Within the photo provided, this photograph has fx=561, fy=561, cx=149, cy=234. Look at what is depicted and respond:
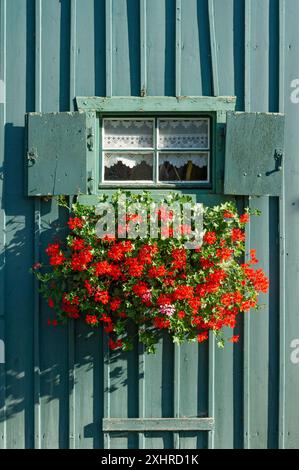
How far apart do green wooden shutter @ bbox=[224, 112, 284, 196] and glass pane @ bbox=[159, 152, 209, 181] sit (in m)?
0.30

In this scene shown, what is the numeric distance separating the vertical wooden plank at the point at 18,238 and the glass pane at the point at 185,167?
3.74ft

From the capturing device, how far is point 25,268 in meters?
4.54

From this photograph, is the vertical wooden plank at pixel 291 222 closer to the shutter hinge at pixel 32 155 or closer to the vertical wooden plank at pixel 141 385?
the vertical wooden plank at pixel 141 385

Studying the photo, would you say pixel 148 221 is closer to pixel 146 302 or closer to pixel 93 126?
pixel 146 302

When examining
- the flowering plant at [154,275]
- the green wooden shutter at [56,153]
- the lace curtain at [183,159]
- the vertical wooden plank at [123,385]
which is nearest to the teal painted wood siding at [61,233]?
the vertical wooden plank at [123,385]

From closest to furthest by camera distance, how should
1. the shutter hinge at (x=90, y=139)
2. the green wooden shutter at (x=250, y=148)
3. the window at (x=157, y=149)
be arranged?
1. the green wooden shutter at (x=250, y=148)
2. the shutter hinge at (x=90, y=139)
3. the window at (x=157, y=149)

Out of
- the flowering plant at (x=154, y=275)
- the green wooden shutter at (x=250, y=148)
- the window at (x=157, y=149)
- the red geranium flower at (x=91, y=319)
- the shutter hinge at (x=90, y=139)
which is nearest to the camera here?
the flowering plant at (x=154, y=275)

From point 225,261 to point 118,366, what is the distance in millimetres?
1216

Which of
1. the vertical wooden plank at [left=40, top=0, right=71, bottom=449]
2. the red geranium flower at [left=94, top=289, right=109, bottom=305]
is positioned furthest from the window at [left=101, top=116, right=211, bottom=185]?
the red geranium flower at [left=94, top=289, right=109, bottom=305]

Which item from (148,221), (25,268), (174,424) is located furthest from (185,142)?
(174,424)

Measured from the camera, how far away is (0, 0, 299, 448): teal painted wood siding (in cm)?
450

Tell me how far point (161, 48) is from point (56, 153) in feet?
3.95

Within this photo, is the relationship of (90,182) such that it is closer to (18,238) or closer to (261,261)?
(18,238)

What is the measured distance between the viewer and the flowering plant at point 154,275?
406 centimetres
